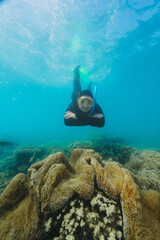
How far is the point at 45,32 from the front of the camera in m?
16.2

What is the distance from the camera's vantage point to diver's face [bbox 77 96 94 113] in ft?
14.1

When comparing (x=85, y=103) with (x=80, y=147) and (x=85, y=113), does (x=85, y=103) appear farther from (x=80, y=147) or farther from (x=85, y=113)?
(x=80, y=147)

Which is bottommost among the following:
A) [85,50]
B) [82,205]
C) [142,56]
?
[82,205]

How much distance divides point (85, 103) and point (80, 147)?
10.4ft

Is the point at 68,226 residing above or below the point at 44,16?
below

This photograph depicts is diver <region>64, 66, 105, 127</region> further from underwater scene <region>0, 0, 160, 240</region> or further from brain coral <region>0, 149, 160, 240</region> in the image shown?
brain coral <region>0, 149, 160, 240</region>

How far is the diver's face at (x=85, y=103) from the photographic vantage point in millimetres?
4285

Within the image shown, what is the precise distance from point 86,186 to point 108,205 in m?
0.34

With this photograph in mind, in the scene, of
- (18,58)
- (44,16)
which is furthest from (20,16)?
(18,58)

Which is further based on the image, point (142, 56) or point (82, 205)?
point (142, 56)

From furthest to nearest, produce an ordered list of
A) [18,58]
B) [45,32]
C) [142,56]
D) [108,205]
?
[142,56]
[18,58]
[45,32]
[108,205]

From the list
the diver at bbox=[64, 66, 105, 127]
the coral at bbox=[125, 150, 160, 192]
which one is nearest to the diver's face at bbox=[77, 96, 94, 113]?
the diver at bbox=[64, 66, 105, 127]

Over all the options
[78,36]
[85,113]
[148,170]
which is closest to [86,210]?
[148,170]

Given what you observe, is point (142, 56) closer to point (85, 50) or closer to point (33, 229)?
point (85, 50)
